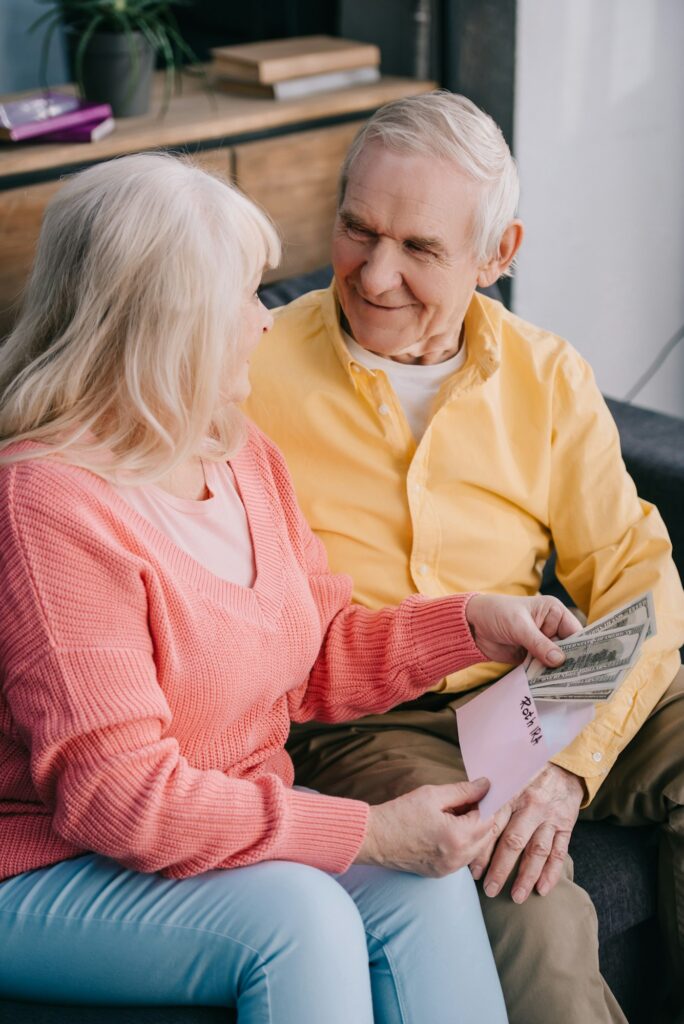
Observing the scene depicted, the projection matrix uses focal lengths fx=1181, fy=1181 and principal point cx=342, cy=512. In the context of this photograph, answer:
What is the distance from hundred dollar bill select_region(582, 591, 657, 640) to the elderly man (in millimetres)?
214

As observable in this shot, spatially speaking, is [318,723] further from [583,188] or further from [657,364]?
[657,364]

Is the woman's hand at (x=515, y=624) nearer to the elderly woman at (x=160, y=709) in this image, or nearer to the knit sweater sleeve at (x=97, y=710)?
the elderly woman at (x=160, y=709)

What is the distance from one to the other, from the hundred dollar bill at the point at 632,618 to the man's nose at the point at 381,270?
0.52 m

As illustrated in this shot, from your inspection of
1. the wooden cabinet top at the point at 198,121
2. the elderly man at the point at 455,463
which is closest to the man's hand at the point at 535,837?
the elderly man at the point at 455,463

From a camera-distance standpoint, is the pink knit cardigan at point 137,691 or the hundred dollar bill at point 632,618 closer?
the pink knit cardigan at point 137,691

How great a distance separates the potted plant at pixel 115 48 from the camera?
84.2 inches

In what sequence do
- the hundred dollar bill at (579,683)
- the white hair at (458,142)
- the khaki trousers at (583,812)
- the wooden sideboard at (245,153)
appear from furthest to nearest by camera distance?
the wooden sideboard at (245,153) → the white hair at (458,142) → the khaki trousers at (583,812) → the hundred dollar bill at (579,683)

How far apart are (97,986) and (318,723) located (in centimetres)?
56

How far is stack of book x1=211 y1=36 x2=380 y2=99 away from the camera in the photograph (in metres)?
2.36

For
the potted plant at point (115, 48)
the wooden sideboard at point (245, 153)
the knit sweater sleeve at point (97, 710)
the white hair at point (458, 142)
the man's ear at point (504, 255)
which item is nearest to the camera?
the knit sweater sleeve at point (97, 710)

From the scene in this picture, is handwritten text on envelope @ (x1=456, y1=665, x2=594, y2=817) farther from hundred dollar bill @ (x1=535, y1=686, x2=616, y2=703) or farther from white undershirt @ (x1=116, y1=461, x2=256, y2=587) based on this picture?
white undershirt @ (x1=116, y1=461, x2=256, y2=587)

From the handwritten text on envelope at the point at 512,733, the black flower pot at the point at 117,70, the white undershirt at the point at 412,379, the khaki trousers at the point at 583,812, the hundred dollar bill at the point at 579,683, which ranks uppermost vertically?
the black flower pot at the point at 117,70

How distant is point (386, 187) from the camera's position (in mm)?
1541

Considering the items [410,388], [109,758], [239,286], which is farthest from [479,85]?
[109,758]
